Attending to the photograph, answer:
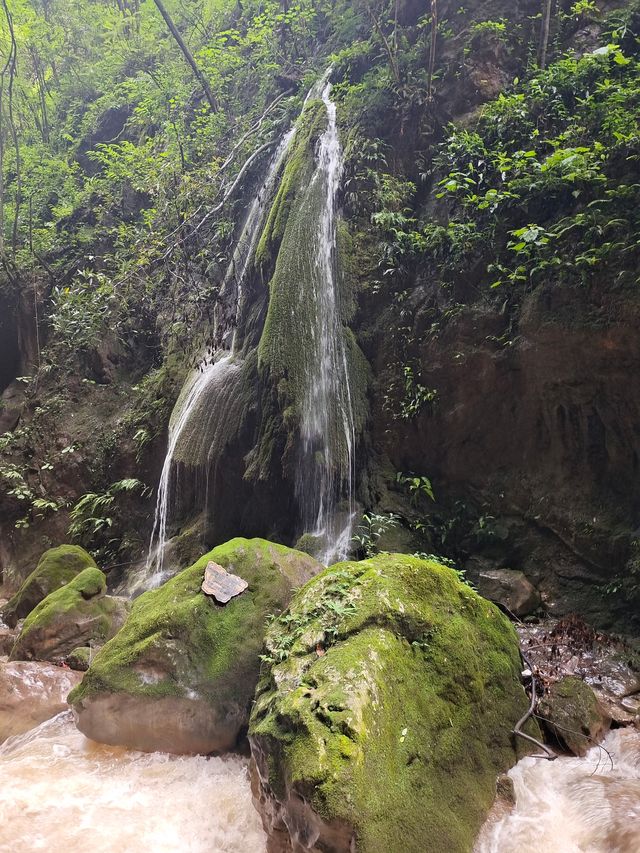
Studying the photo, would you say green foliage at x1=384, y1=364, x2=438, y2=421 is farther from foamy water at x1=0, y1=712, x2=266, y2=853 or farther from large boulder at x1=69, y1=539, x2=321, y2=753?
foamy water at x1=0, y1=712, x2=266, y2=853

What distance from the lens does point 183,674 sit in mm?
4109

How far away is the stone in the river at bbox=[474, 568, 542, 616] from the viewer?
19.6ft

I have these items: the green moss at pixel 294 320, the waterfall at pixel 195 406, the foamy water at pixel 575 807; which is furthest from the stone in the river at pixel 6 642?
the foamy water at pixel 575 807

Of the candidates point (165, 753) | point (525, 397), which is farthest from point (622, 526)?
point (165, 753)

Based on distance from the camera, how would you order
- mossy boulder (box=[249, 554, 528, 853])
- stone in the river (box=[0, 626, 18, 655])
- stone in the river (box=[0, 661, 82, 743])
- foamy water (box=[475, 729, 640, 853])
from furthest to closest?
stone in the river (box=[0, 626, 18, 655]), stone in the river (box=[0, 661, 82, 743]), foamy water (box=[475, 729, 640, 853]), mossy boulder (box=[249, 554, 528, 853])

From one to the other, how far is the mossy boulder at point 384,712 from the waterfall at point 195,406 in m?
4.67

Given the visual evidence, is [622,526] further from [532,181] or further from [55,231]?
[55,231]

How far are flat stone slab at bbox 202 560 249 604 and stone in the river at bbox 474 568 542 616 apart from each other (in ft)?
10.1

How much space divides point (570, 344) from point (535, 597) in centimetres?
293

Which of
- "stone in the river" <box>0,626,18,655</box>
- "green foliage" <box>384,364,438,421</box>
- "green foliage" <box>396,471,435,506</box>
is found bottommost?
"stone in the river" <box>0,626,18,655</box>

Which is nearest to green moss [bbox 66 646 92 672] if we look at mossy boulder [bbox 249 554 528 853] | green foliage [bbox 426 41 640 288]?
mossy boulder [bbox 249 554 528 853]

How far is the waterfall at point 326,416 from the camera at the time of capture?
699 cm

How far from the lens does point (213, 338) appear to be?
957 centimetres

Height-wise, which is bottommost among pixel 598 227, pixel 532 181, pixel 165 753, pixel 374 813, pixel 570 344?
pixel 165 753
